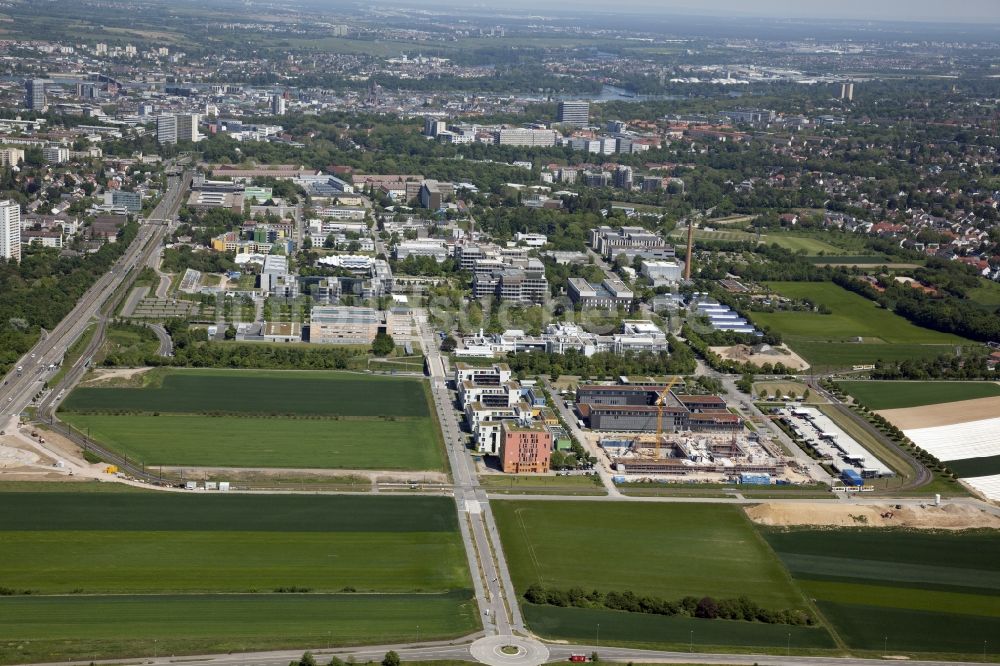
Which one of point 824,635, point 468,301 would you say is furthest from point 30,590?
point 468,301

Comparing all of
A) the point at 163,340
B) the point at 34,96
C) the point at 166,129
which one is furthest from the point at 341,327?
the point at 34,96

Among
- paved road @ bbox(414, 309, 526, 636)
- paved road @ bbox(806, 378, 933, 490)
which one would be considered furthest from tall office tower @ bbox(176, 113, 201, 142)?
paved road @ bbox(806, 378, 933, 490)

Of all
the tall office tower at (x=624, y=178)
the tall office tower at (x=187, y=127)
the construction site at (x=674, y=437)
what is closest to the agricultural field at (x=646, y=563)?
the construction site at (x=674, y=437)

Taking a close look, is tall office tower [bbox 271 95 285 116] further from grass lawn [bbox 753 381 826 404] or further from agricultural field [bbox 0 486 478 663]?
agricultural field [bbox 0 486 478 663]

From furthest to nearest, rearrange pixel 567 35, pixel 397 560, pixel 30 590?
pixel 567 35
pixel 397 560
pixel 30 590

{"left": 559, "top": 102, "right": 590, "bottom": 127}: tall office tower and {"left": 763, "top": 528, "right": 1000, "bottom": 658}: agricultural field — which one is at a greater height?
{"left": 559, "top": 102, "right": 590, "bottom": 127}: tall office tower

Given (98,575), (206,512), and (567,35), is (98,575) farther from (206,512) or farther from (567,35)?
(567,35)
